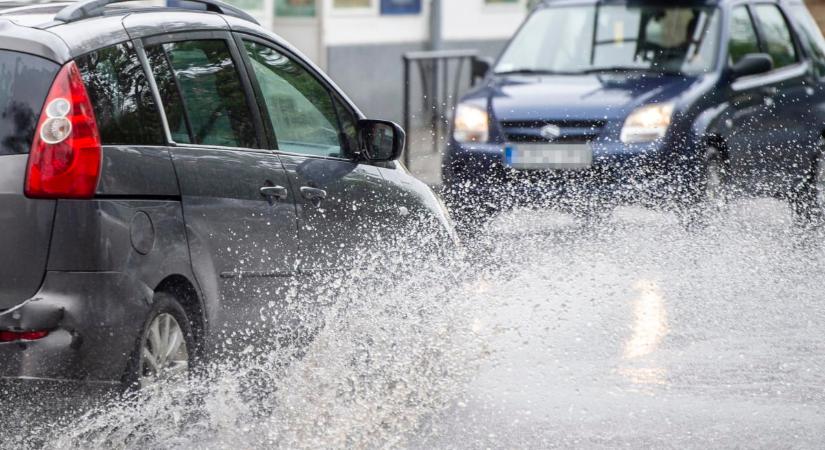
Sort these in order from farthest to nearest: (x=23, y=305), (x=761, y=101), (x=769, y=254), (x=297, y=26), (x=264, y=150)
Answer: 1. (x=297, y=26)
2. (x=761, y=101)
3. (x=769, y=254)
4. (x=264, y=150)
5. (x=23, y=305)

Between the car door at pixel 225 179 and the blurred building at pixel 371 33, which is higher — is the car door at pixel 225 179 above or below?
above

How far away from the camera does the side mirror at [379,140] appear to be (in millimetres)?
6785

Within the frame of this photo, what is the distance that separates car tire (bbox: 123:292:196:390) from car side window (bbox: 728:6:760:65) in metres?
7.08

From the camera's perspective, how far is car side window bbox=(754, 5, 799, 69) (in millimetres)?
12328

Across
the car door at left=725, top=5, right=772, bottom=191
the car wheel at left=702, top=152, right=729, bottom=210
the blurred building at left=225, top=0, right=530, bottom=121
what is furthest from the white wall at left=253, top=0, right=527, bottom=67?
the car wheel at left=702, top=152, right=729, bottom=210

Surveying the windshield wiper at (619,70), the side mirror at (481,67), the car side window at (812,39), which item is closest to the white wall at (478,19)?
the car side window at (812,39)

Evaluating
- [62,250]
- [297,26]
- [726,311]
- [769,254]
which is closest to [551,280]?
[726,311]

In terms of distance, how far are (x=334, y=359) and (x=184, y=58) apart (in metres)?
1.39

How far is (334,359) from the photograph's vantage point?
6.34 meters

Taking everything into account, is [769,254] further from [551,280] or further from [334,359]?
[334,359]

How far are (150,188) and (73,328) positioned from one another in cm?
56

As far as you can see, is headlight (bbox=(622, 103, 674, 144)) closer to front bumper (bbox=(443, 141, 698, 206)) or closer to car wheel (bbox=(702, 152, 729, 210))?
front bumper (bbox=(443, 141, 698, 206))

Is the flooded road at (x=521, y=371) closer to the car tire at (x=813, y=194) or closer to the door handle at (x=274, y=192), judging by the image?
the door handle at (x=274, y=192)

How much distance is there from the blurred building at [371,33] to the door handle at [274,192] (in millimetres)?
12455
